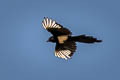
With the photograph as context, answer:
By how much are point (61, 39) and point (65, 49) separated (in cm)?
48

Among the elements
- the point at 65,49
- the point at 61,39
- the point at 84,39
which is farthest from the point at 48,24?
the point at 84,39

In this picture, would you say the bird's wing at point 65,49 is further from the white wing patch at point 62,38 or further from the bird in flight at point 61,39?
the white wing patch at point 62,38

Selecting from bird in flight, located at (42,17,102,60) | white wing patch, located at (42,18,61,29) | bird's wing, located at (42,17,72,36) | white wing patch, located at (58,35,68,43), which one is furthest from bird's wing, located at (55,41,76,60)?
white wing patch, located at (42,18,61,29)

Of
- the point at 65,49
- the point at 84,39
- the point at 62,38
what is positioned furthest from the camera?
the point at 65,49

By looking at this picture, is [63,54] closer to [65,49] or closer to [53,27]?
[65,49]

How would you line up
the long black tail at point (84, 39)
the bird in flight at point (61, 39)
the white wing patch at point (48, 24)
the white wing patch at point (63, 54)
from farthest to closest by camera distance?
the white wing patch at point (48, 24), the white wing patch at point (63, 54), the bird in flight at point (61, 39), the long black tail at point (84, 39)

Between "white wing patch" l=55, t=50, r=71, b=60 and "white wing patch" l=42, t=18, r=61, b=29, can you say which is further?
"white wing patch" l=42, t=18, r=61, b=29

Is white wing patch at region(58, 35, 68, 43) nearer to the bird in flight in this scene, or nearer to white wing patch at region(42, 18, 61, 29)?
the bird in flight

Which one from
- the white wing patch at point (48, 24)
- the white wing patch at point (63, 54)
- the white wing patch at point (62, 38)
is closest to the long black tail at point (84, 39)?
the white wing patch at point (62, 38)

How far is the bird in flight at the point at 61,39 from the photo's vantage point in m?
9.81

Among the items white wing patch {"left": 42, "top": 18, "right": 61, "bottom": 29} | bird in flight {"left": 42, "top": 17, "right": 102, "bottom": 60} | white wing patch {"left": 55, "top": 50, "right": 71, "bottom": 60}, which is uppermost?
white wing patch {"left": 42, "top": 18, "right": 61, "bottom": 29}

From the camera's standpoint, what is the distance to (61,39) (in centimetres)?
993

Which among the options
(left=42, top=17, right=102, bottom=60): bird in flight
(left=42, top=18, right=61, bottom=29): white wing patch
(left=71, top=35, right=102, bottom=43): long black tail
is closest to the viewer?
(left=71, top=35, right=102, bottom=43): long black tail

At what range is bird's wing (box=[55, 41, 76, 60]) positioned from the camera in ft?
32.7
